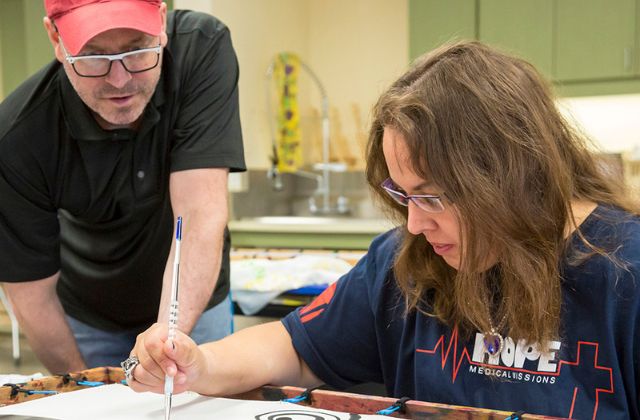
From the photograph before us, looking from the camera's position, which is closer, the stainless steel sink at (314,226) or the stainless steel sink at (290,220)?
the stainless steel sink at (314,226)

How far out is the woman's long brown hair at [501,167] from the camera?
862 millimetres

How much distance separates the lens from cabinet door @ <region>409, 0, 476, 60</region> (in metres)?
3.86

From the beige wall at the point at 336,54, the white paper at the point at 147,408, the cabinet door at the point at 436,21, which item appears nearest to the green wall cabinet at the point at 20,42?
the beige wall at the point at 336,54

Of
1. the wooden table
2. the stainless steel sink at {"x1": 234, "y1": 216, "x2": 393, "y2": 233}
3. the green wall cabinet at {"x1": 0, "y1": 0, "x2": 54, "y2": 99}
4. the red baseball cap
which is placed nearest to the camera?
the wooden table

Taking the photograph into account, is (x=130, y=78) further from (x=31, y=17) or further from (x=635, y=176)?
(x=635, y=176)

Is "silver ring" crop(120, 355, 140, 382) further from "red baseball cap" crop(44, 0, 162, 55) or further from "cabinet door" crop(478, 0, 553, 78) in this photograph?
"cabinet door" crop(478, 0, 553, 78)

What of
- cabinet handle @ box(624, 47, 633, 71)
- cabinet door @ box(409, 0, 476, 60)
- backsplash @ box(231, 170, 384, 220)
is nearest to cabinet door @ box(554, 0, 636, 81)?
cabinet handle @ box(624, 47, 633, 71)

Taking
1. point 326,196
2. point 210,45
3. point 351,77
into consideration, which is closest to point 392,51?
point 351,77

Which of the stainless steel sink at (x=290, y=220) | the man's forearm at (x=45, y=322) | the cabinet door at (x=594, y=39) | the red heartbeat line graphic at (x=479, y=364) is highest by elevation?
the cabinet door at (x=594, y=39)

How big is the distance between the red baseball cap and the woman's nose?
1.79 feet

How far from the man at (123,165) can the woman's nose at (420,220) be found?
0.46 m

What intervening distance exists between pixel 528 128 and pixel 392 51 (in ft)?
12.6

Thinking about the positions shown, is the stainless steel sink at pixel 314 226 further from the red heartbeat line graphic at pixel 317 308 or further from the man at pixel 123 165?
the red heartbeat line graphic at pixel 317 308

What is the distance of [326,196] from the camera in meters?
4.54
